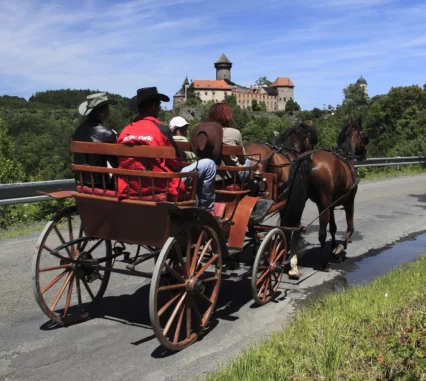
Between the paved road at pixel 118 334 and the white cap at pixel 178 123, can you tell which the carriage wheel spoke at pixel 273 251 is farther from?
the white cap at pixel 178 123

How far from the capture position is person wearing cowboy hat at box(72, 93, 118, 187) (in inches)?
188

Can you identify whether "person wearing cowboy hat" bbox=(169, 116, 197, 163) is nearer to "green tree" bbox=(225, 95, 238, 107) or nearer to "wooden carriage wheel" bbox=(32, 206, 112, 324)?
"wooden carriage wheel" bbox=(32, 206, 112, 324)

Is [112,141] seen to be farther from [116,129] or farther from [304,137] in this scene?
[116,129]

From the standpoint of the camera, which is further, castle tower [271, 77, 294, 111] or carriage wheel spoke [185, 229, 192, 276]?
castle tower [271, 77, 294, 111]

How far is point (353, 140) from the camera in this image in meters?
9.09

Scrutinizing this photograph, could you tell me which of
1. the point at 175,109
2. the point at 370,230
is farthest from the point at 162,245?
the point at 175,109

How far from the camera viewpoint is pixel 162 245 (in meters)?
4.41

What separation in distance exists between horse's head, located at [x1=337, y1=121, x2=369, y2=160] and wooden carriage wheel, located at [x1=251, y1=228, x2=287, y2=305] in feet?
12.1

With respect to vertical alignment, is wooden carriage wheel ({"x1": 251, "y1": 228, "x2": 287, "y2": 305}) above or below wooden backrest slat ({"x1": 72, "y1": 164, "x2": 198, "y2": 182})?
below

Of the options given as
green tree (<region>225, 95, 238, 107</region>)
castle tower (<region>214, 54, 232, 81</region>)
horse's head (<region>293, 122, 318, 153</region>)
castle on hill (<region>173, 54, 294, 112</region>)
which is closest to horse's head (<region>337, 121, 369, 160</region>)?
horse's head (<region>293, 122, 318, 153</region>)

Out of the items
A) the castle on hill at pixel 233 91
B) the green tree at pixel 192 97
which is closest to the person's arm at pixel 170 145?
the green tree at pixel 192 97

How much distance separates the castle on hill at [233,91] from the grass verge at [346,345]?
5492 inches

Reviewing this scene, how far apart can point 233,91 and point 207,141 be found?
149m

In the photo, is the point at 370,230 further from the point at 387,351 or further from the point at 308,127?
the point at 387,351
